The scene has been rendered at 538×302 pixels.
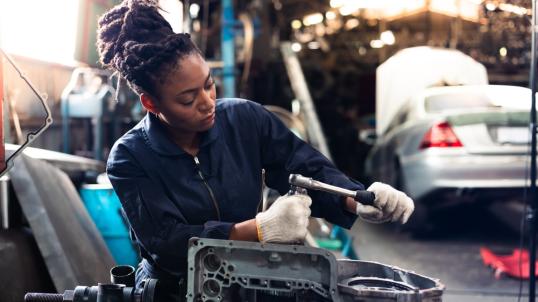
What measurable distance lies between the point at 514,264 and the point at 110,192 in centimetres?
307

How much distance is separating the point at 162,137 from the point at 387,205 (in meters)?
0.81

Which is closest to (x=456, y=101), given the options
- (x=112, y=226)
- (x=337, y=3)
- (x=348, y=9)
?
(x=112, y=226)

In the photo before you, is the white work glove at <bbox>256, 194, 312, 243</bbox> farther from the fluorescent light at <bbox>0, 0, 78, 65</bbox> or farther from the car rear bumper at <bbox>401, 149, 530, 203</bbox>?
the fluorescent light at <bbox>0, 0, 78, 65</bbox>

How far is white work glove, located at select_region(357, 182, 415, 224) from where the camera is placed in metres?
1.70

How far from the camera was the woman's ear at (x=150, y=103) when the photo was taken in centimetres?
190

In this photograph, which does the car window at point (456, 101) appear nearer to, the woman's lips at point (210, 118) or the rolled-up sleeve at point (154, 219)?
the woman's lips at point (210, 118)

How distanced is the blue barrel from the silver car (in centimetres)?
262

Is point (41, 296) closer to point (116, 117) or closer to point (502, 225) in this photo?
point (116, 117)

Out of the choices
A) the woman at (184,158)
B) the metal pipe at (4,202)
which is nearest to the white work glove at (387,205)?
the woman at (184,158)

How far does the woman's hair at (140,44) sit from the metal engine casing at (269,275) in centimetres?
61

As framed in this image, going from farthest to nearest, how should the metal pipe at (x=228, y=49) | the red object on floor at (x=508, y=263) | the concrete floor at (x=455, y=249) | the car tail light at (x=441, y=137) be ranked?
the metal pipe at (x=228, y=49) → the car tail light at (x=441, y=137) → the red object on floor at (x=508, y=263) → the concrete floor at (x=455, y=249)

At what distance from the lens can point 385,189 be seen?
5.60 feet

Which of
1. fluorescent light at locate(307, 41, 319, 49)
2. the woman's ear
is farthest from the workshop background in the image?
fluorescent light at locate(307, 41, 319, 49)

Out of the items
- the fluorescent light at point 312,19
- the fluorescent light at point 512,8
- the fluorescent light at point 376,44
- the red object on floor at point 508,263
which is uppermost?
the fluorescent light at point 312,19
